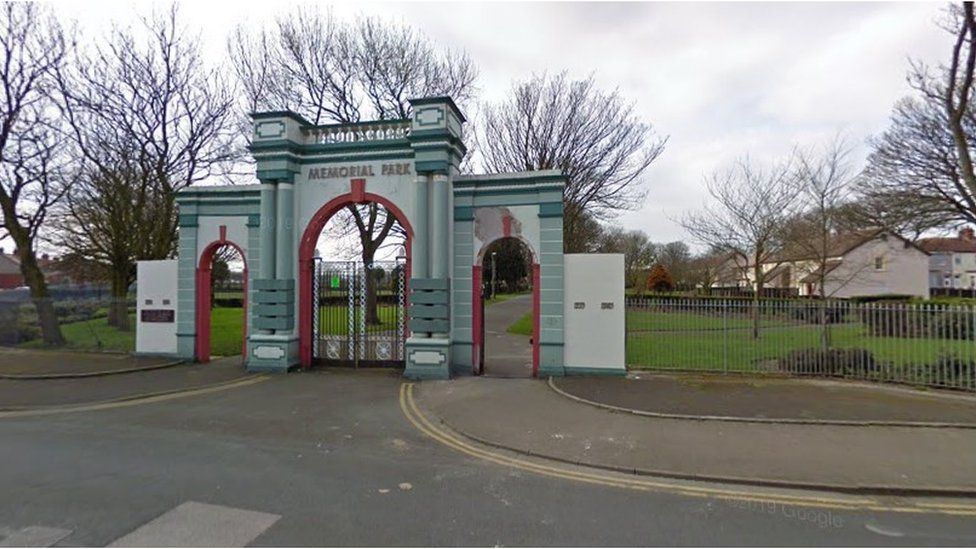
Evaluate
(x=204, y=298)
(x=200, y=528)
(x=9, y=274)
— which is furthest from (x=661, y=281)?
(x=9, y=274)

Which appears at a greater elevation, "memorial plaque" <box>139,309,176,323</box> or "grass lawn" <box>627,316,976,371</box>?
"memorial plaque" <box>139,309,176,323</box>

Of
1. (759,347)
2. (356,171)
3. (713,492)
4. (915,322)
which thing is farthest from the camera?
(759,347)

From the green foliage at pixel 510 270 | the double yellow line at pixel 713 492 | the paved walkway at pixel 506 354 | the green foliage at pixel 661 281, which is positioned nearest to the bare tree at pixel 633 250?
the green foliage at pixel 661 281

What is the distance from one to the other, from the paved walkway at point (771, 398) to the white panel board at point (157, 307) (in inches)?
413

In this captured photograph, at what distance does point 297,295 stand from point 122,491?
723 cm

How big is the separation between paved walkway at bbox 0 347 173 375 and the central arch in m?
3.88

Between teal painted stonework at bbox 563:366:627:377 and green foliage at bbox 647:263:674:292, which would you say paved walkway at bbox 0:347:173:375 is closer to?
teal painted stonework at bbox 563:366:627:377

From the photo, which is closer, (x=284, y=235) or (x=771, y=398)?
(x=771, y=398)

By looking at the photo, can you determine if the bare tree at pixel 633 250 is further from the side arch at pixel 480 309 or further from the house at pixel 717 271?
the side arch at pixel 480 309

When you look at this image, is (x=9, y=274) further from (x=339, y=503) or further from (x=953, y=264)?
(x=953, y=264)

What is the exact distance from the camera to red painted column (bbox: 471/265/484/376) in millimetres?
10859

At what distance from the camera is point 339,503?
4.37 meters

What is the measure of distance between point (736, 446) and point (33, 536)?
275 inches

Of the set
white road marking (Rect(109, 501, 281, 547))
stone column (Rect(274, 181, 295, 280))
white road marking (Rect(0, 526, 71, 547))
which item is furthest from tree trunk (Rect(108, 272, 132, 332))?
white road marking (Rect(109, 501, 281, 547))
